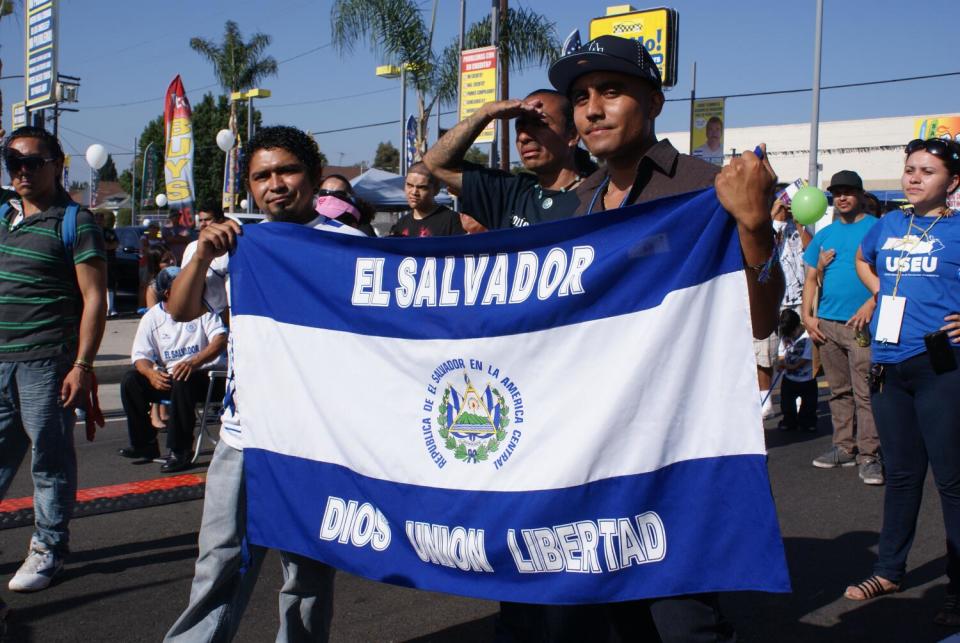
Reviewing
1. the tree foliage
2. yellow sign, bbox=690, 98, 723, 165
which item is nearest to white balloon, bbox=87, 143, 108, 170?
yellow sign, bbox=690, 98, 723, 165

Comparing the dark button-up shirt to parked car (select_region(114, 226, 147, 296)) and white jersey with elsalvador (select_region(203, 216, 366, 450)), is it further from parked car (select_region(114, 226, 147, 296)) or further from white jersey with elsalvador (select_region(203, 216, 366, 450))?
parked car (select_region(114, 226, 147, 296))

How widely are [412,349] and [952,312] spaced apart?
2.64 metres

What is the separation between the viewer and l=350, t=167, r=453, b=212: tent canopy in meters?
22.1

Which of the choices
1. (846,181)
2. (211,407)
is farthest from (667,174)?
(211,407)

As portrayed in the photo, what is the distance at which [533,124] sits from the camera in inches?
147

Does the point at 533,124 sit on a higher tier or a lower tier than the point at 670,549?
higher

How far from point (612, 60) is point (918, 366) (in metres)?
2.45

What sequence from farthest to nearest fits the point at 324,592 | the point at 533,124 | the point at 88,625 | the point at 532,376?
the point at 88,625, the point at 533,124, the point at 324,592, the point at 532,376

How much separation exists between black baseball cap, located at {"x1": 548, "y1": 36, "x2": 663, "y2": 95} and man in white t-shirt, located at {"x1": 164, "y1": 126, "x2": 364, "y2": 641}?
3.53ft

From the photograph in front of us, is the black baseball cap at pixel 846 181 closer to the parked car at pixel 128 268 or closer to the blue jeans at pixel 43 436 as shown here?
the blue jeans at pixel 43 436

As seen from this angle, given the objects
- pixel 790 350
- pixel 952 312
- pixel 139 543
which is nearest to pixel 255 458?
pixel 139 543

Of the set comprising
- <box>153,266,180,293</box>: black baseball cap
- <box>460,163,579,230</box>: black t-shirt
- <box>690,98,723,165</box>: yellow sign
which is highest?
<box>690,98,723,165</box>: yellow sign

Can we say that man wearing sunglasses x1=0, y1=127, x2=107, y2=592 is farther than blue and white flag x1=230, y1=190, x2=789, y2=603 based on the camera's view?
Yes

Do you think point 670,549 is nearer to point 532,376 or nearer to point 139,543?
point 532,376
